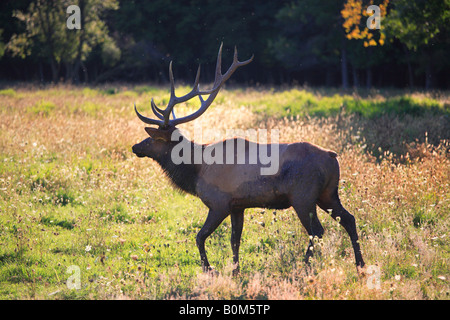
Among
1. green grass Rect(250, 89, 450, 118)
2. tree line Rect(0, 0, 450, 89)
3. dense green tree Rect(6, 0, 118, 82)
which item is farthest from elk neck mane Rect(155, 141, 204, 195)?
dense green tree Rect(6, 0, 118, 82)

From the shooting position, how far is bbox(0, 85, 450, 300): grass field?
203 inches

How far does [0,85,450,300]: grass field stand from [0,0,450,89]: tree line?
20.6 meters

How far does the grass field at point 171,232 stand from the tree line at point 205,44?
20564 mm

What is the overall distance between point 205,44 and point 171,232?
138 ft

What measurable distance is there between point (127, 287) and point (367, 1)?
1802 centimetres

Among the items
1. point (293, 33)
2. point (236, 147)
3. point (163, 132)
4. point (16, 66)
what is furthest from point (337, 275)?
point (16, 66)

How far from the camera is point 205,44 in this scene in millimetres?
46969

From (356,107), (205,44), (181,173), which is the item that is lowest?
(181,173)

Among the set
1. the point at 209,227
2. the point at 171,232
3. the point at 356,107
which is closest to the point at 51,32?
the point at 356,107

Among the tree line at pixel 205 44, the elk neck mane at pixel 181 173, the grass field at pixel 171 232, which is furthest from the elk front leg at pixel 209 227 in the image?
the tree line at pixel 205 44

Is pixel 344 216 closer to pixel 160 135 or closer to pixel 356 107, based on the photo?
pixel 160 135

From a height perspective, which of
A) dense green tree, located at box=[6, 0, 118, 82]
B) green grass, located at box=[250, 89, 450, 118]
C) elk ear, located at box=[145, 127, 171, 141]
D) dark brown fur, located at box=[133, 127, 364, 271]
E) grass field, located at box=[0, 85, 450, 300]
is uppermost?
dense green tree, located at box=[6, 0, 118, 82]

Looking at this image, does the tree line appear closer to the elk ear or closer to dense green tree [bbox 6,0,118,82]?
dense green tree [bbox 6,0,118,82]
